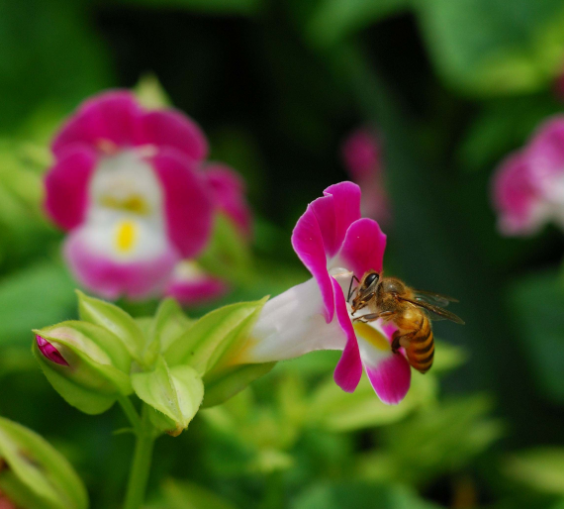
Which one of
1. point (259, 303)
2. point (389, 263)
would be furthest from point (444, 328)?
point (259, 303)

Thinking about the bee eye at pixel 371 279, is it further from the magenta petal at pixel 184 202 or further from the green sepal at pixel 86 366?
the magenta petal at pixel 184 202

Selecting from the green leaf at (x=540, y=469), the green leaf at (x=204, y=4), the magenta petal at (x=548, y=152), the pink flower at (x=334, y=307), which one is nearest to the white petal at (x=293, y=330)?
the pink flower at (x=334, y=307)

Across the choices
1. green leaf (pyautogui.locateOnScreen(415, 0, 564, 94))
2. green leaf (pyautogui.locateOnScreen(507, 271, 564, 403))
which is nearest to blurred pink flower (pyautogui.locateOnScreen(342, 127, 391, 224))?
green leaf (pyautogui.locateOnScreen(415, 0, 564, 94))

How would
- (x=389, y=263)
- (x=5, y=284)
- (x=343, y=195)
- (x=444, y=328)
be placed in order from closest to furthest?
(x=343, y=195) < (x=5, y=284) < (x=444, y=328) < (x=389, y=263)

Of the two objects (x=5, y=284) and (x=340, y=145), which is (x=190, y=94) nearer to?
→ (x=340, y=145)

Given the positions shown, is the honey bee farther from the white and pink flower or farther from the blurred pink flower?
the blurred pink flower

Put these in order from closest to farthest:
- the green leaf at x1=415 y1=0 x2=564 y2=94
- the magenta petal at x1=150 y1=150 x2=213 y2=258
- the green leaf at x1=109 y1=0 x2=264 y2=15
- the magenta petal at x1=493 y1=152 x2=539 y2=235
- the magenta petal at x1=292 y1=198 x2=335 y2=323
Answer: the magenta petal at x1=292 y1=198 x2=335 y2=323, the magenta petal at x1=150 y1=150 x2=213 y2=258, the magenta petal at x1=493 y1=152 x2=539 y2=235, the green leaf at x1=415 y1=0 x2=564 y2=94, the green leaf at x1=109 y1=0 x2=264 y2=15
